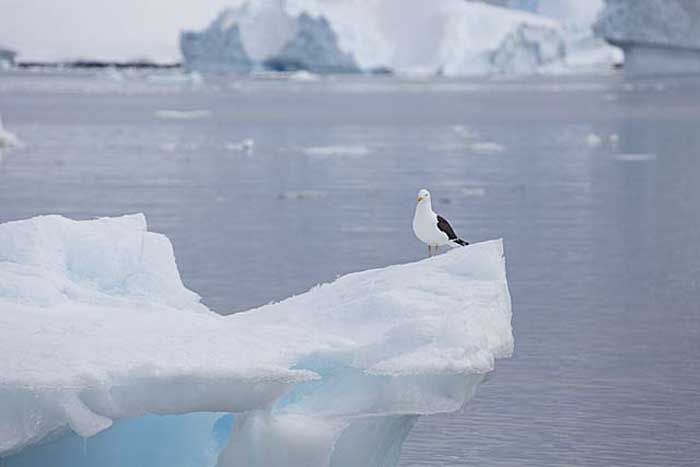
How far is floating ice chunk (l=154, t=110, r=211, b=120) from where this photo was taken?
88.9 ft

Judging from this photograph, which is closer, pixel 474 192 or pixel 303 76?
pixel 474 192

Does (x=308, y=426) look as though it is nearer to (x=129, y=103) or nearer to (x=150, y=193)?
(x=150, y=193)

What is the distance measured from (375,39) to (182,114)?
23232 mm

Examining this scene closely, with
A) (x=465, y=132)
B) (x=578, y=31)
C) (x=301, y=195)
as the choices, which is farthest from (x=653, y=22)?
(x=301, y=195)

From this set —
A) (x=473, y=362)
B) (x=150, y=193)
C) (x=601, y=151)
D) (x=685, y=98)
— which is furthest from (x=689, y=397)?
(x=685, y=98)

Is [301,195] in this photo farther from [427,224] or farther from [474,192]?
[427,224]

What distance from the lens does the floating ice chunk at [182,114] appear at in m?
27.1

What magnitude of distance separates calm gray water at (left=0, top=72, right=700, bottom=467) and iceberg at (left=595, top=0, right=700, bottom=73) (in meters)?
14.6

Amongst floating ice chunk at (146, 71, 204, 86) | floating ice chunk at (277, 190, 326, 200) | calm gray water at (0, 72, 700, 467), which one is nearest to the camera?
calm gray water at (0, 72, 700, 467)

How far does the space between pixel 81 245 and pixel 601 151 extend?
42.6 ft

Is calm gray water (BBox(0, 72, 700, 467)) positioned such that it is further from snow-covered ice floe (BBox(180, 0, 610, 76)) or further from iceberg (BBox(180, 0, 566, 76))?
iceberg (BBox(180, 0, 566, 76))

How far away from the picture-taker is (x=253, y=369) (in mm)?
3348

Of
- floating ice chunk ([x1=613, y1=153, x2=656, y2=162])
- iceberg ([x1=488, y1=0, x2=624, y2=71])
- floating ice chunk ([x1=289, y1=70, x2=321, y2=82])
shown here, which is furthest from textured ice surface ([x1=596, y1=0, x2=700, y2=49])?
floating ice chunk ([x1=613, y1=153, x2=656, y2=162])

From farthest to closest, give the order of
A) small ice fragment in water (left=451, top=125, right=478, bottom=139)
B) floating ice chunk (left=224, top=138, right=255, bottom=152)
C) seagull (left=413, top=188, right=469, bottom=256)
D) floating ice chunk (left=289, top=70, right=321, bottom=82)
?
floating ice chunk (left=289, top=70, right=321, bottom=82), small ice fragment in water (left=451, top=125, right=478, bottom=139), floating ice chunk (left=224, top=138, right=255, bottom=152), seagull (left=413, top=188, right=469, bottom=256)
